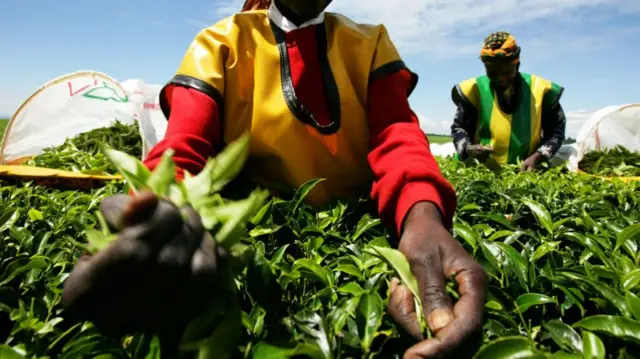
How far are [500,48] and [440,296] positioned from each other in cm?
346

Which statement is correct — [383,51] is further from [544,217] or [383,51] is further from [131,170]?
[131,170]

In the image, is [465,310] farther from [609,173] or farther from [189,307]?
[609,173]

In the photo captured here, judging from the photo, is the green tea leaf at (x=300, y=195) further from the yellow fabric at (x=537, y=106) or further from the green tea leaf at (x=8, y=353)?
the yellow fabric at (x=537, y=106)

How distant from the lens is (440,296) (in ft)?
2.12

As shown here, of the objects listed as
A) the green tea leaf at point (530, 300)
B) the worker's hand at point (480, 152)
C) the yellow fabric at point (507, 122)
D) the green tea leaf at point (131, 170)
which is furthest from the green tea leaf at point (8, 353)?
the yellow fabric at point (507, 122)

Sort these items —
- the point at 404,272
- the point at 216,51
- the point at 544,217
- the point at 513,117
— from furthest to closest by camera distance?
the point at 513,117 < the point at 216,51 < the point at 544,217 < the point at 404,272

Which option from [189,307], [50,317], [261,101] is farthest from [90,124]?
[189,307]

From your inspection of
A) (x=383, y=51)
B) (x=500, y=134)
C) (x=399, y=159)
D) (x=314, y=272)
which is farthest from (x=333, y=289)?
(x=500, y=134)

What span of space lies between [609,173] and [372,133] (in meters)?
2.72

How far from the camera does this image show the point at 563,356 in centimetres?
60

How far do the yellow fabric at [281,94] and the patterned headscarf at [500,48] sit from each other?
8.59 feet

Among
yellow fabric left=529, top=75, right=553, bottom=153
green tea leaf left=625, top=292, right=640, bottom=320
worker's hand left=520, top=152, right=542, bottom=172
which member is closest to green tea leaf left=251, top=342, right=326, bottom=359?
green tea leaf left=625, top=292, right=640, bottom=320

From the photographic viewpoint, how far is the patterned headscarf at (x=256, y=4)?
5.46 ft

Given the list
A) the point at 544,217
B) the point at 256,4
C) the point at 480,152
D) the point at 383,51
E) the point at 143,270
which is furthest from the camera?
the point at 480,152
